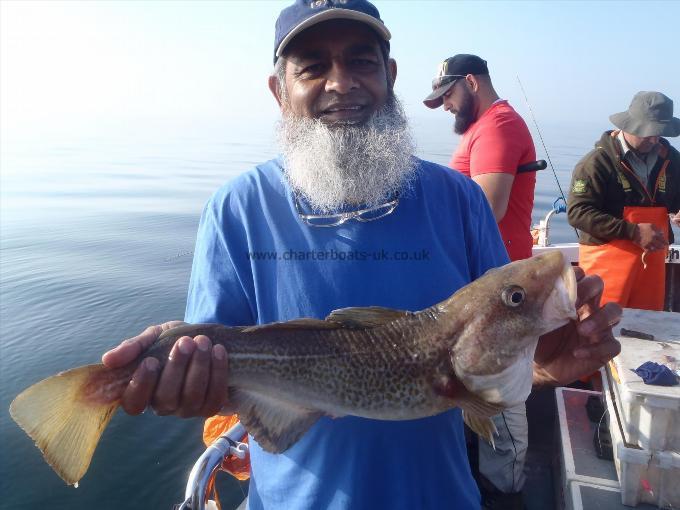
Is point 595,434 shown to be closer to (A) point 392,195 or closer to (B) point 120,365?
(A) point 392,195

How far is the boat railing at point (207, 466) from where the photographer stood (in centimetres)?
283

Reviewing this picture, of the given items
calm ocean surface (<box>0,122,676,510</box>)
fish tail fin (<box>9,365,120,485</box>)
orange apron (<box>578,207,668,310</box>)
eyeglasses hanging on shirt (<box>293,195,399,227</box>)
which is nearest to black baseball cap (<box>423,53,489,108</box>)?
calm ocean surface (<box>0,122,676,510</box>)

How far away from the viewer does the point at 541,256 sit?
2225 millimetres

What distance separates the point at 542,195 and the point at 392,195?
2132 cm

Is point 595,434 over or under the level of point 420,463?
under

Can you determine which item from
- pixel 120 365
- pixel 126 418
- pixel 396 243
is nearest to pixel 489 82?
pixel 396 243

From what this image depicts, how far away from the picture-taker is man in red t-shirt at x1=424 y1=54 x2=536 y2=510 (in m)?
4.56

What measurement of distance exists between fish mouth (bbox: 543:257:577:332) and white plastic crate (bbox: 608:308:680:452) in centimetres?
174

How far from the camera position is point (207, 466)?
3021mm

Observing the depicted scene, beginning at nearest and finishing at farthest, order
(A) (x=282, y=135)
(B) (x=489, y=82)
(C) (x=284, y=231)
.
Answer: (C) (x=284, y=231) → (A) (x=282, y=135) → (B) (x=489, y=82)

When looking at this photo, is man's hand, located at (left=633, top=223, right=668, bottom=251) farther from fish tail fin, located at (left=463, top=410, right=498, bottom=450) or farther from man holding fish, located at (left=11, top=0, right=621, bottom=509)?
fish tail fin, located at (left=463, top=410, right=498, bottom=450)

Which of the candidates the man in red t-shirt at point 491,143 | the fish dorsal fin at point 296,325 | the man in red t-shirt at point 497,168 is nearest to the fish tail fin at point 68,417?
the fish dorsal fin at point 296,325

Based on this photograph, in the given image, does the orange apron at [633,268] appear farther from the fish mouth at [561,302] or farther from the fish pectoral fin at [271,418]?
the fish pectoral fin at [271,418]

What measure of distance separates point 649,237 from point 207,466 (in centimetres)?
521
